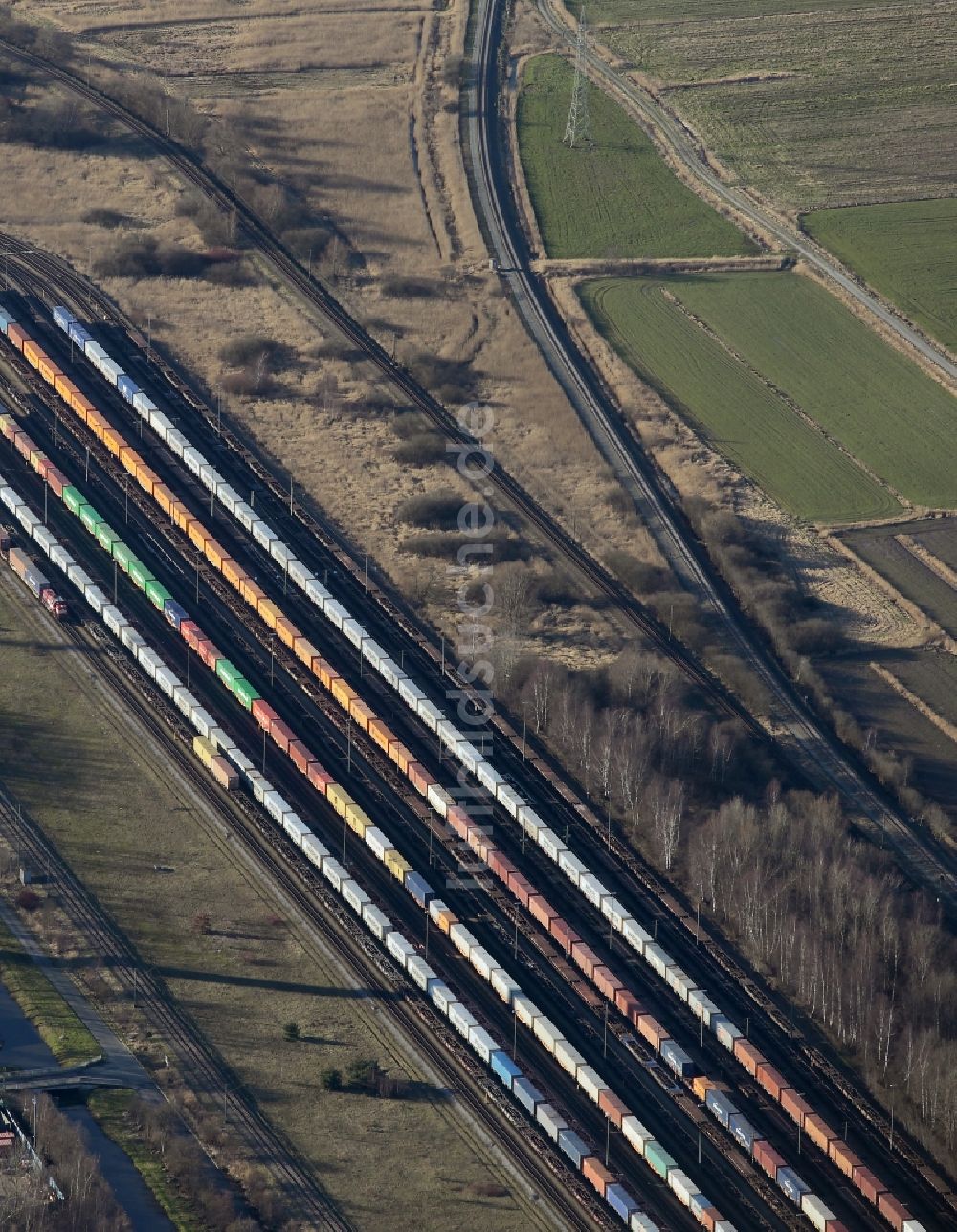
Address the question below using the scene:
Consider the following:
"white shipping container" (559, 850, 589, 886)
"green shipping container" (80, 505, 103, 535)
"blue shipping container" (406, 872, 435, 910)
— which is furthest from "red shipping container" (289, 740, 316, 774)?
"green shipping container" (80, 505, 103, 535)

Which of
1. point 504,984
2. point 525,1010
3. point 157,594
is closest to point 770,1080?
point 525,1010

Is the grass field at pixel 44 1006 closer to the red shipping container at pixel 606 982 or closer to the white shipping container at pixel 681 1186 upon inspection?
the red shipping container at pixel 606 982

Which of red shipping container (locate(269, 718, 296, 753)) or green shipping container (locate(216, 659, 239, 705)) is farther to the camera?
green shipping container (locate(216, 659, 239, 705))

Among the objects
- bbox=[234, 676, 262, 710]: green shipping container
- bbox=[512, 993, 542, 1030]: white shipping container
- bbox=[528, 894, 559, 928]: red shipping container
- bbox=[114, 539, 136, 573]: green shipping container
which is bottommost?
bbox=[512, 993, 542, 1030]: white shipping container

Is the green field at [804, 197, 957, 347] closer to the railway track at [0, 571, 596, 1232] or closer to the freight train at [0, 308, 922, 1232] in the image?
the freight train at [0, 308, 922, 1232]

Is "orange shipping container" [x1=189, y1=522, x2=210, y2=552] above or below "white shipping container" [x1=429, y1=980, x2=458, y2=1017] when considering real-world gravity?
above

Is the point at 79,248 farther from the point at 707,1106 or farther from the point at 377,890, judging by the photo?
the point at 707,1106

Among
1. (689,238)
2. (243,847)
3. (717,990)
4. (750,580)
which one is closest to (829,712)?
(750,580)
